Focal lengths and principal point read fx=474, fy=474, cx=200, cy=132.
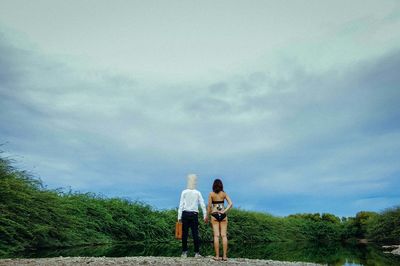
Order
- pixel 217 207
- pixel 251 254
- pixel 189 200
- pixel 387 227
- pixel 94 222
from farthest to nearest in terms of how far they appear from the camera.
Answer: pixel 387 227
pixel 94 222
pixel 251 254
pixel 189 200
pixel 217 207

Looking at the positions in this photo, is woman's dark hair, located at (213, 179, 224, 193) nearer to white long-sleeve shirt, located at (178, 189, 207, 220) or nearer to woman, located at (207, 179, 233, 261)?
woman, located at (207, 179, 233, 261)

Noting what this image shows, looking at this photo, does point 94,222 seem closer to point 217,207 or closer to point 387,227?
point 217,207

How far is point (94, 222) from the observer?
19.3 metres

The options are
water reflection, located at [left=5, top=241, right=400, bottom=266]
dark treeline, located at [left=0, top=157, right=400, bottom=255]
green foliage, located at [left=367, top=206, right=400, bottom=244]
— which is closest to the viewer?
water reflection, located at [left=5, top=241, right=400, bottom=266]

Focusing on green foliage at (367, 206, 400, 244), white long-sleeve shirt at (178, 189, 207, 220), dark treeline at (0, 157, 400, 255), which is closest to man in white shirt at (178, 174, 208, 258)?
white long-sleeve shirt at (178, 189, 207, 220)

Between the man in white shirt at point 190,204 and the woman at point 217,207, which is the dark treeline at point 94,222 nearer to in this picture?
the man in white shirt at point 190,204

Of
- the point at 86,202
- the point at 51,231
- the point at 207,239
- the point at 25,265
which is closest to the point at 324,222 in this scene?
the point at 207,239

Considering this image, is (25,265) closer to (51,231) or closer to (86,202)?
(51,231)

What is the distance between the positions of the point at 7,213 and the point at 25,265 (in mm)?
5165

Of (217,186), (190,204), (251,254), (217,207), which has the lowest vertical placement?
(251,254)

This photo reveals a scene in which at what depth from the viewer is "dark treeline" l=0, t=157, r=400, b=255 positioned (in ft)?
46.2

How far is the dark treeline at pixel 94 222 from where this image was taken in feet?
46.2

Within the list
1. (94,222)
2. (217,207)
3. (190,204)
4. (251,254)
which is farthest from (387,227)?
(217,207)

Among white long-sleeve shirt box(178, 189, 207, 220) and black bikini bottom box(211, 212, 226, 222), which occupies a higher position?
white long-sleeve shirt box(178, 189, 207, 220)
